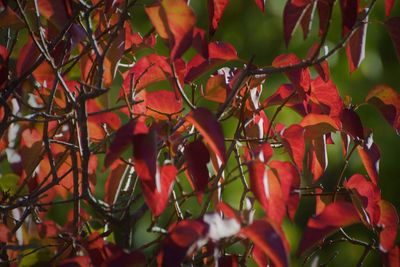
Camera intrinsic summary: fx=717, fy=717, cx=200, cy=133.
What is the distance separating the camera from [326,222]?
2.70ft

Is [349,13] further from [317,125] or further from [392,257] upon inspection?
[392,257]

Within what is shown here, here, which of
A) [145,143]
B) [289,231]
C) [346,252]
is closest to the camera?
[145,143]

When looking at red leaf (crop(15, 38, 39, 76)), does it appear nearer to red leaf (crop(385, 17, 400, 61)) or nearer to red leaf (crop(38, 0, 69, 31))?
red leaf (crop(38, 0, 69, 31))

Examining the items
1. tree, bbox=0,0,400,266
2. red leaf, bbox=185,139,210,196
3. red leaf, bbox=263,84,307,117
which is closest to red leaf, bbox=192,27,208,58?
tree, bbox=0,0,400,266

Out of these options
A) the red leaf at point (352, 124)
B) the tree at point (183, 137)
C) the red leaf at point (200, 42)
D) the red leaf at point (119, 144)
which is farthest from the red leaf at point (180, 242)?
the red leaf at point (352, 124)

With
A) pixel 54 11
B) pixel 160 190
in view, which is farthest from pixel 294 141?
pixel 54 11

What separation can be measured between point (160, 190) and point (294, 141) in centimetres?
27

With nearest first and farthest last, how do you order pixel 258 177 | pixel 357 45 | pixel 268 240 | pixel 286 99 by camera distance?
1. pixel 268 240
2. pixel 258 177
3. pixel 357 45
4. pixel 286 99

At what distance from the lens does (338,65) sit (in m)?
4.00

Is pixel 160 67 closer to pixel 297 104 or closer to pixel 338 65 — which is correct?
pixel 297 104

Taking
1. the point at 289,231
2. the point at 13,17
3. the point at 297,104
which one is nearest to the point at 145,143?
the point at 13,17

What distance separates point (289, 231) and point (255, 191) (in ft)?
8.85

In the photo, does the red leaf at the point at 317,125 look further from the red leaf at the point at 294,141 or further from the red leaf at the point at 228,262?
the red leaf at the point at 228,262

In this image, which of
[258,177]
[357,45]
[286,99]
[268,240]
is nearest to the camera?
[268,240]
